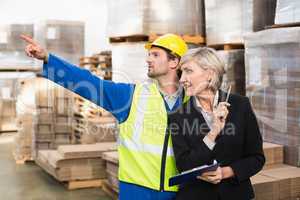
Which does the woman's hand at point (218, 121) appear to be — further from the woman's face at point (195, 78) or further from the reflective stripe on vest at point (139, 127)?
the reflective stripe on vest at point (139, 127)

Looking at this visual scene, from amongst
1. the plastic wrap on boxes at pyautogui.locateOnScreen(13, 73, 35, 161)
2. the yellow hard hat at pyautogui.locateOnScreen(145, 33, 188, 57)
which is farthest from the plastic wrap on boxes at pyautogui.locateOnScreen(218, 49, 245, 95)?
the plastic wrap on boxes at pyautogui.locateOnScreen(13, 73, 35, 161)

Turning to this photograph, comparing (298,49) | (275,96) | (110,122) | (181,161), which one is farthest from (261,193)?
(110,122)

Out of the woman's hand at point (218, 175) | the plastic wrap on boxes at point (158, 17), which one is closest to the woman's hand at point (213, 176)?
the woman's hand at point (218, 175)

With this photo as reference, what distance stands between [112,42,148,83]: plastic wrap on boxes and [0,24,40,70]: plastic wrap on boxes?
557 centimetres

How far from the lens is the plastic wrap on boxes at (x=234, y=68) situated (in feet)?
17.4

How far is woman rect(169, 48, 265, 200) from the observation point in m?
2.03

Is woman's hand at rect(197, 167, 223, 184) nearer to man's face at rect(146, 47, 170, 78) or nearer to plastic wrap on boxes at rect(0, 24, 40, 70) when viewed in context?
man's face at rect(146, 47, 170, 78)

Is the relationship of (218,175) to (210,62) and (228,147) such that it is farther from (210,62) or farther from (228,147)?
(210,62)

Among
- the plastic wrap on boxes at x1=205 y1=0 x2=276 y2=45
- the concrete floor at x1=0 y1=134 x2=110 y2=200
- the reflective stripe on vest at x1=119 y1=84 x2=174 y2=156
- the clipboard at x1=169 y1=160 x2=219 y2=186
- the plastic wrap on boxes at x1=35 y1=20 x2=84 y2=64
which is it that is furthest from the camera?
the plastic wrap on boxes at x1=35 y1=20 x2=84 y2=64

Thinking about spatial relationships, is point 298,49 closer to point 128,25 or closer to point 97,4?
point 128,25

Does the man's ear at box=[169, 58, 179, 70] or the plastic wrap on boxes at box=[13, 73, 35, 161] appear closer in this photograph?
the man's ear at box=[169, 58, 179, 70]

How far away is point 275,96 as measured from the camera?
4.48 metres

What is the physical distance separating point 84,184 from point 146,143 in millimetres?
3923

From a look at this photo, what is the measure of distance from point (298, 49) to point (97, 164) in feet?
10.7
